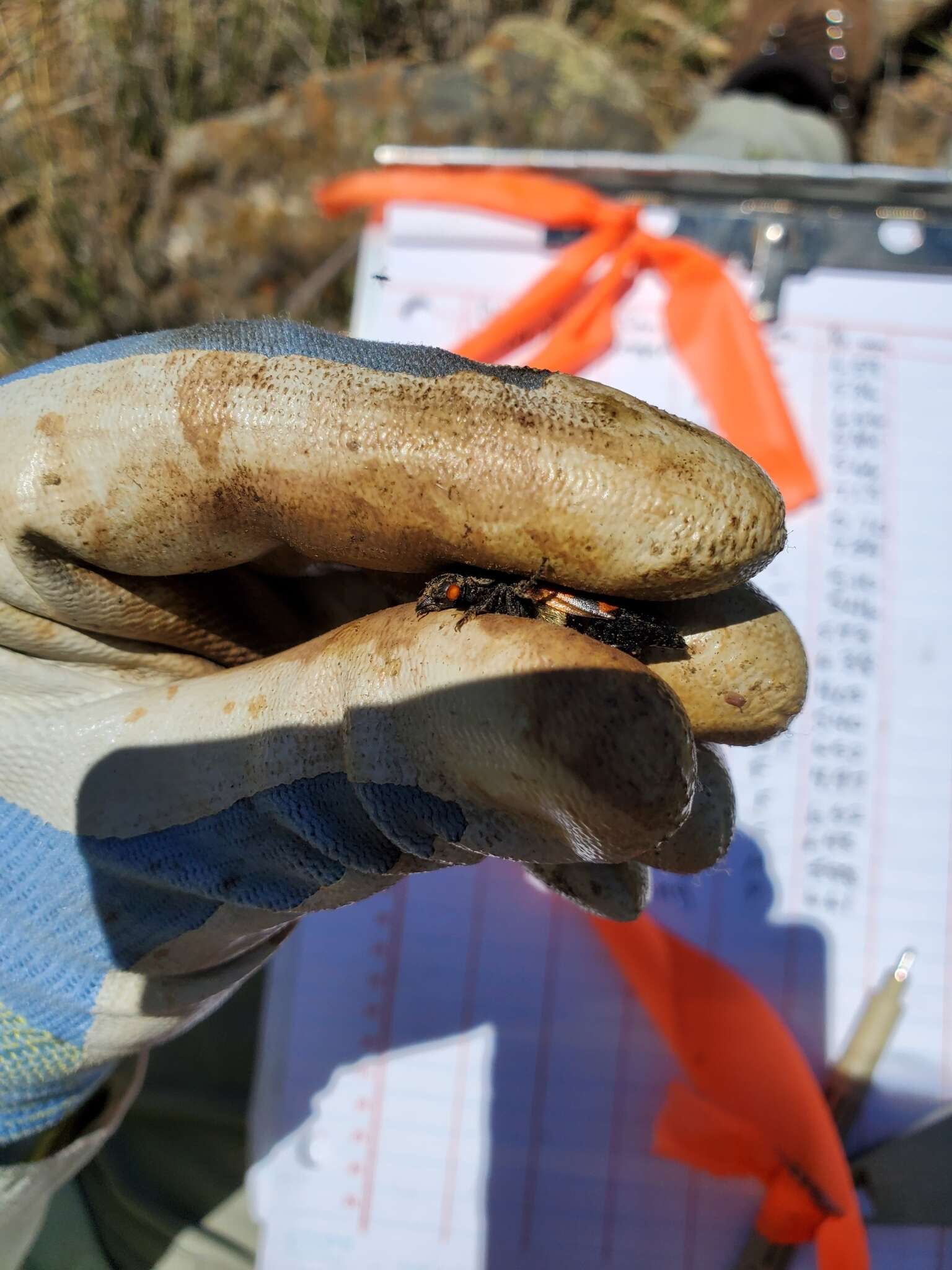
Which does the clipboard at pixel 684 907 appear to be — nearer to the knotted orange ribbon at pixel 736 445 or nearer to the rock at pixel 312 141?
the knotted orange ribbon at pixel 736 445

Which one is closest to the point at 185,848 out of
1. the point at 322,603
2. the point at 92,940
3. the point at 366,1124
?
the point at 92,940

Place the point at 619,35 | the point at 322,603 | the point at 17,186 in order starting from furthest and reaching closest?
the point at 619,35 < the point at 17,186 < the point at 322,603

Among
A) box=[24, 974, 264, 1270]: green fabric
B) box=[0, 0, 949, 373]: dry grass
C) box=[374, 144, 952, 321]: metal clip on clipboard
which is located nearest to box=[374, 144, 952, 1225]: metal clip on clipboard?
box=[374, 144, 952, 321]: metal clip on clipboard

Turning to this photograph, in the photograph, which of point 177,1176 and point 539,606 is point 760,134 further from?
point 177,1176

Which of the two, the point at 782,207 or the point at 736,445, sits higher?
the point at 782,207

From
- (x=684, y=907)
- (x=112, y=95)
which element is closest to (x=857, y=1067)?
(x=684, y=907)

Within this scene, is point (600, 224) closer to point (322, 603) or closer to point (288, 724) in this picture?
point (322, 603)
